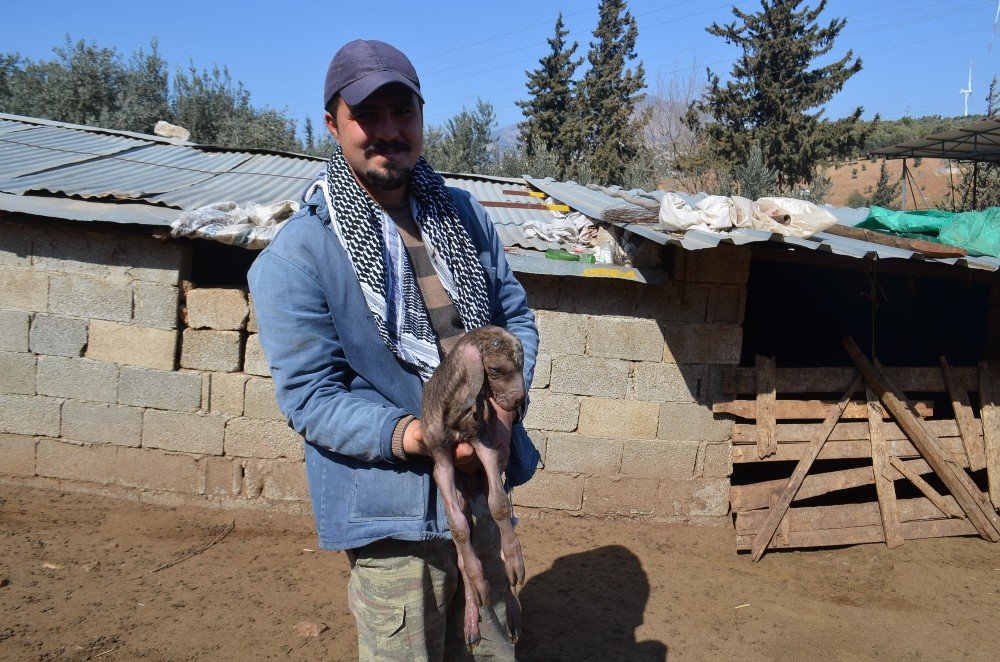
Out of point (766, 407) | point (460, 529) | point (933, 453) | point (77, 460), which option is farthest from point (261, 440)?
point (933, 453)

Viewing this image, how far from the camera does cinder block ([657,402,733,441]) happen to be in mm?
5605

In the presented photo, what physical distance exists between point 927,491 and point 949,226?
2.15m

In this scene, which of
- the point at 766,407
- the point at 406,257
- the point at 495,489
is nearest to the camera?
the point at 495,489

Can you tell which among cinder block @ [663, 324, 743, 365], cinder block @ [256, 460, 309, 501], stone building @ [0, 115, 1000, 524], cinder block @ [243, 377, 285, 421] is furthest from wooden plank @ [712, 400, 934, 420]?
cinder block @ [243, 377, 285, 421]

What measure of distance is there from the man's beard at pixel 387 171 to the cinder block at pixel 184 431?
4.43m

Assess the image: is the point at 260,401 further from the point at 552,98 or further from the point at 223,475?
the point at 552,98

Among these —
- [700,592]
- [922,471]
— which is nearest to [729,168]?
[922,471]

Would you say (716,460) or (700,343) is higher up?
(700,343)

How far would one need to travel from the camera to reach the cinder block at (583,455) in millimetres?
5629

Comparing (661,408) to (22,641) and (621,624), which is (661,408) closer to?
(621,624)

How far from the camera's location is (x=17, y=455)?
5781mm

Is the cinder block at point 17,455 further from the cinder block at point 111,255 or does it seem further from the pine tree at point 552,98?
the pine tree at point 552,98

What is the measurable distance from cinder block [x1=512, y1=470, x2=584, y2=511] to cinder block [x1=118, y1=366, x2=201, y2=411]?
2732 millimetres

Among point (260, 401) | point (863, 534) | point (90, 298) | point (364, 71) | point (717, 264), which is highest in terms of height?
point (364, 71)
